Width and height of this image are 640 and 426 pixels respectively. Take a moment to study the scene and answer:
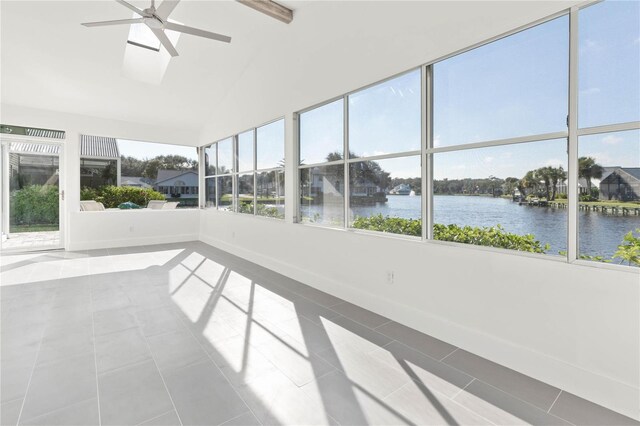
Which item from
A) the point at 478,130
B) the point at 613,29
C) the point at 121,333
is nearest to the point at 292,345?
the point at 121,333

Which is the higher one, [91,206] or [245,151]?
[245,151]

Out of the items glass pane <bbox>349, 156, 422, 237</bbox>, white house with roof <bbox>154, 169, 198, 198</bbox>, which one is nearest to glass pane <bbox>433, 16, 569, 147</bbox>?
glass pane <bbox>349, 156, 422, 237</bbox>

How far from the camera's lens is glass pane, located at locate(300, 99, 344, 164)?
3.88 m

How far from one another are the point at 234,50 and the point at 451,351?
520 centimetres

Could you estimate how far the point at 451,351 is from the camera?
2480 millimetres

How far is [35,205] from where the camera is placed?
662 cm

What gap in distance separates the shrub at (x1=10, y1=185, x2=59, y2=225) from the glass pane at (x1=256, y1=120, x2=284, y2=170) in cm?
476

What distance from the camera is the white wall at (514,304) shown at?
5.98ft

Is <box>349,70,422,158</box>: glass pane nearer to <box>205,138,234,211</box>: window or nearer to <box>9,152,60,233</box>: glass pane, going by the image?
<box>205,138,234,211</box>: window

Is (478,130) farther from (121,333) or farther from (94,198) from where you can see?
(94,198)

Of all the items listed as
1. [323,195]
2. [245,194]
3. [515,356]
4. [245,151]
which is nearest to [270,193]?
[245,194]

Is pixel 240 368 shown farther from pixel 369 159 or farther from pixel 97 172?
pixel 97 172

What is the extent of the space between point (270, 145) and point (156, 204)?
4417mm

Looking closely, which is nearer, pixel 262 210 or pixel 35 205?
pixel 262 210
